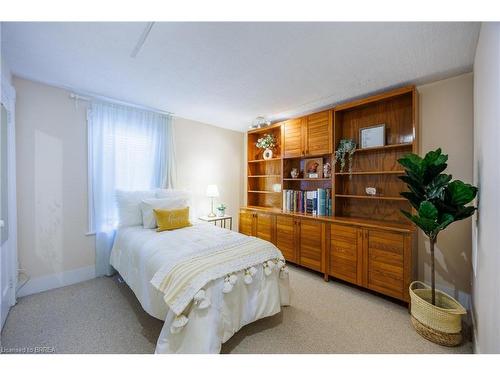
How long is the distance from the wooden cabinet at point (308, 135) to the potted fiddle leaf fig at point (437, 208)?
1.26 m

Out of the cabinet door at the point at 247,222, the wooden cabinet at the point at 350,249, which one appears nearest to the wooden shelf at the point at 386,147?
the wooden cabinet at the point at 350,249

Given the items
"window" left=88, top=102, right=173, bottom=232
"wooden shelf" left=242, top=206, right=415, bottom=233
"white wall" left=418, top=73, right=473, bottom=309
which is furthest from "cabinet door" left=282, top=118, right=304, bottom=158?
"window" left=88, top=102, right=173, bottom=232

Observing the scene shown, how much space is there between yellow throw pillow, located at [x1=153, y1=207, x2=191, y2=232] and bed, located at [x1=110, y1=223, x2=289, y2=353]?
0.82 ft

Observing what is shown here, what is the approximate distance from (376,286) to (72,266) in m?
3.56

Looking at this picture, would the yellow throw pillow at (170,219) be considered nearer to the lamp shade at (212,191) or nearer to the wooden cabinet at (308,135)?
the lamp shade at (212,191)

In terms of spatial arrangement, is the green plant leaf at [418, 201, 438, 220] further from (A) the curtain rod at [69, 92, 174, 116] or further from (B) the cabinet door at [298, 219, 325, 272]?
(A) the curtain rod at [69, 92, 174, 116]

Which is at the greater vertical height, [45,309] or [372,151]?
[372,151]

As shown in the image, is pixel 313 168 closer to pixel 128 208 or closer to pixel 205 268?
pixel 205 268

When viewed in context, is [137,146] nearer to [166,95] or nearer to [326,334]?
[166,95]

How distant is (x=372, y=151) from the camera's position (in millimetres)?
2672

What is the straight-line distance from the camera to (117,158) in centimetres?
276
